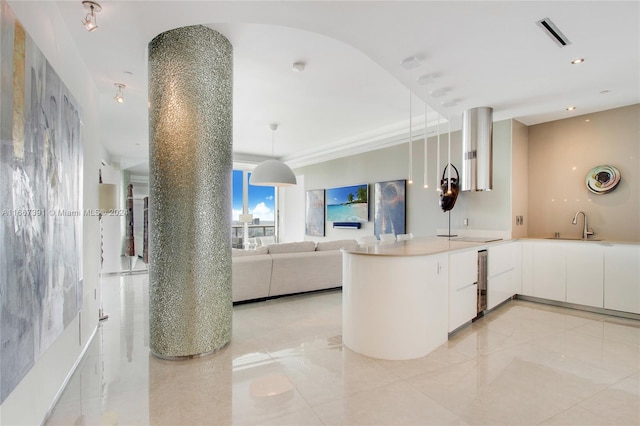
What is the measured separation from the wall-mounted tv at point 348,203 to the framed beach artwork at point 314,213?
262 millimetres

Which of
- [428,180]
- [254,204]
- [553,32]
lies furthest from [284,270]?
[254,204]

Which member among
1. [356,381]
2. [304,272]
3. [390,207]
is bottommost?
[356,381]

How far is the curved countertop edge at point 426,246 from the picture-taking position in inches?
117

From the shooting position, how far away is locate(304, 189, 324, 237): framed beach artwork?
8.62 m

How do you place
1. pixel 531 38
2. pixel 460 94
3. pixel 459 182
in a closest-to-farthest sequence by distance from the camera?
pixel 531 38, pixel 460 94, pixel 459 182

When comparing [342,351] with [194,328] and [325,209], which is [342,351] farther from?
[325,209]

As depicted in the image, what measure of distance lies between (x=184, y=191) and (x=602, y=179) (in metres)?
5.43

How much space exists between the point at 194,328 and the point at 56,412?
100cm

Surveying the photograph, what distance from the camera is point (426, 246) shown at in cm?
356

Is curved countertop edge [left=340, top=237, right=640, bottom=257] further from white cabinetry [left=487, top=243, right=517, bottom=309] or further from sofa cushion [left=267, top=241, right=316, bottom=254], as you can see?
sofa cushion [left=267, top=241, right=316, bottom=254]

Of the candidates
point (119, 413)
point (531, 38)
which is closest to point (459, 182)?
point (531, 38)

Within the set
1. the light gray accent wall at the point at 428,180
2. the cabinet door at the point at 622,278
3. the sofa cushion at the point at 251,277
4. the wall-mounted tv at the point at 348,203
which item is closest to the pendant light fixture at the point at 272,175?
the sofa cushion at the point at 251,277

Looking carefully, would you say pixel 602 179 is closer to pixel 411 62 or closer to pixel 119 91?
pixel 411 62

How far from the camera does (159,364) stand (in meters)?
2.76
